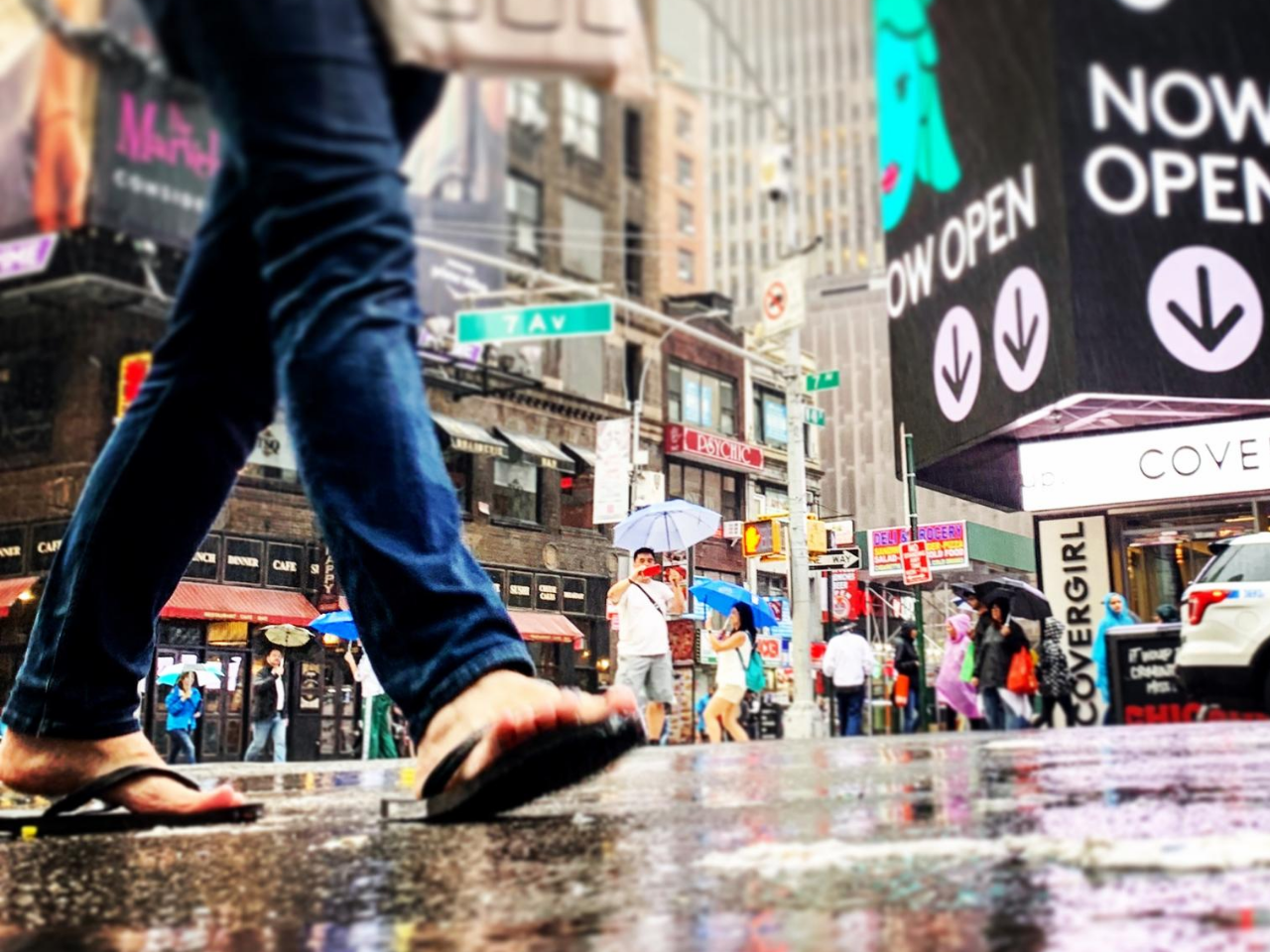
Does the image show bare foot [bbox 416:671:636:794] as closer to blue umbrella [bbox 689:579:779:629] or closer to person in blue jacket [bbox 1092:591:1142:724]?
person in blue jacket [bbox 1092:591:1142:724]

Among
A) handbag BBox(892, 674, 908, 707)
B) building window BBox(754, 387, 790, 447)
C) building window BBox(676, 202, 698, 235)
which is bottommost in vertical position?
handbag BBox(892, 674, 908, 707)

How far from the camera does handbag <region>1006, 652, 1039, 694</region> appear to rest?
12.9 m

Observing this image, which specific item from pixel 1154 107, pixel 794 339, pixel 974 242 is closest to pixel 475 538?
pixel 794 339

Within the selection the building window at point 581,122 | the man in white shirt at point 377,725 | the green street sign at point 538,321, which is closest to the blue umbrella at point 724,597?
the green street sign at point 538,321

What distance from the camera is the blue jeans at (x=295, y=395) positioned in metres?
1.74

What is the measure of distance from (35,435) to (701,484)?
1429 cm

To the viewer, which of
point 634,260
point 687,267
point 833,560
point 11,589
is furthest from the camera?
point 687,267

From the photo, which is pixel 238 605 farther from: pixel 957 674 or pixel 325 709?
pixel 957 674

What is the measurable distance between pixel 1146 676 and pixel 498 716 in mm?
11656

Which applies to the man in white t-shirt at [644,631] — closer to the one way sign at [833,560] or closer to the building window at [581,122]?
the one way sign at [833,560]

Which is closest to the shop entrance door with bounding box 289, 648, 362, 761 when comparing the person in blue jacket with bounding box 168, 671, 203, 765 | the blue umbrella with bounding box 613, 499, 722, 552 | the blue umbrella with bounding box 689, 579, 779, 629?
the person in blue jacket with bounding box 168, 671, 203, 765

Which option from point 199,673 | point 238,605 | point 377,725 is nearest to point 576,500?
point 238,605

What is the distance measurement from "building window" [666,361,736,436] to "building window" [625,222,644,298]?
2156mm

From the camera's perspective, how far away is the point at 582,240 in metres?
31.5
